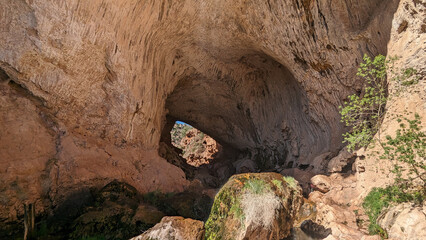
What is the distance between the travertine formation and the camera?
21.6ft

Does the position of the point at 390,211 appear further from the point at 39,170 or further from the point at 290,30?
the point at 39,170

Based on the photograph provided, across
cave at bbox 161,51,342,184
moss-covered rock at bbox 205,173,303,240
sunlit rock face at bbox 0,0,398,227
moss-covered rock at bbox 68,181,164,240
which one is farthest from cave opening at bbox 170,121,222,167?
moss-covered rock at bbox 205,173,303,240

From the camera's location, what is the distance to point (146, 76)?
1026 centimetres

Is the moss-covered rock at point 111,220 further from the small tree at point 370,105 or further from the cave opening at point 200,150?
the cave opening at point 200,150

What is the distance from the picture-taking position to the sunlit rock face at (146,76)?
658 centimetres

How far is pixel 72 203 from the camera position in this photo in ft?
22.8

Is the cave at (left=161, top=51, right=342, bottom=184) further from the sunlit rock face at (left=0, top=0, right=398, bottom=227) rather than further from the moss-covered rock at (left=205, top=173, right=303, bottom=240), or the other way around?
the moss-covered rock at (left=205, top=173, right=303, bottom=240)

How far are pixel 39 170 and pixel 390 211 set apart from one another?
8.92m

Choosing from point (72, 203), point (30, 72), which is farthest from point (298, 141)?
point (30, 72)

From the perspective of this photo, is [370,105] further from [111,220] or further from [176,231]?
[111,220]

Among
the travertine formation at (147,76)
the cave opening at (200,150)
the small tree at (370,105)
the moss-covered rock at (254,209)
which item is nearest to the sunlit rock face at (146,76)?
the travertine formation at (147,76)

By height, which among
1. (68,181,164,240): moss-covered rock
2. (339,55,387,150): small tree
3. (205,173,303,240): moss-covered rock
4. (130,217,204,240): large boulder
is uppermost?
(339,55,387,150): small tree

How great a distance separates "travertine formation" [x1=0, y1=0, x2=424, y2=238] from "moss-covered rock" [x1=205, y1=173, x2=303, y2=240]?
171 inches

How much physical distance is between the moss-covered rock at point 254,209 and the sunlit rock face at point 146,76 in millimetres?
4324
